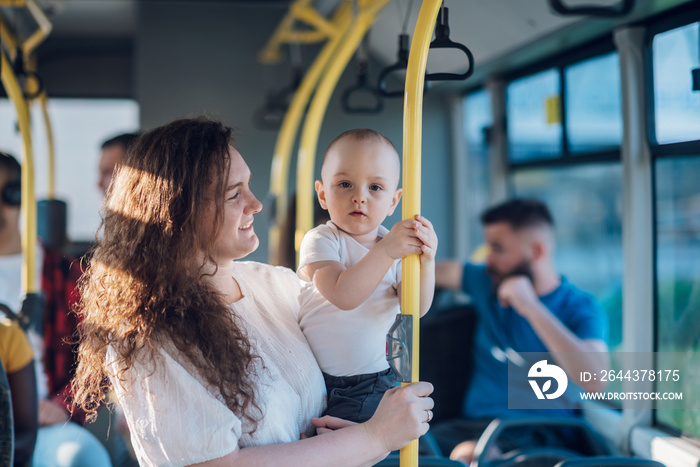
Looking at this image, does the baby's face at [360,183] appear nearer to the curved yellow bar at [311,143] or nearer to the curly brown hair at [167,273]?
the curly brown hair at [167,273]

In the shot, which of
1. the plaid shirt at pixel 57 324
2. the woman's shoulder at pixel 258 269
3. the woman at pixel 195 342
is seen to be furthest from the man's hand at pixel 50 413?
the woman's shoulder at pixel 258 269

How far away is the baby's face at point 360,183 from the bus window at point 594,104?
6.25 ft

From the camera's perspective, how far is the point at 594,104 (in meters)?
3.09

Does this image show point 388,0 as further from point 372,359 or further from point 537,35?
point 372,359

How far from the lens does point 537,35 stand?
9.87 feet

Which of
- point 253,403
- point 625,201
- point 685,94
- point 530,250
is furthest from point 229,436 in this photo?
point 530,250

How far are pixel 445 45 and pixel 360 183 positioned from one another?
1.25 feet

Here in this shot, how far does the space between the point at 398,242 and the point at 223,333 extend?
389 mm

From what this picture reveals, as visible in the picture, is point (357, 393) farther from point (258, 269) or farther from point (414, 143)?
point (414, 143)

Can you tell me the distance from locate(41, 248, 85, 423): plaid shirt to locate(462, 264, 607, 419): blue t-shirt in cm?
198

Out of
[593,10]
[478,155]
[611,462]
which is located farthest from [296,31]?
[611,462]

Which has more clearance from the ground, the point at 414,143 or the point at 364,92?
the point at 364,92
